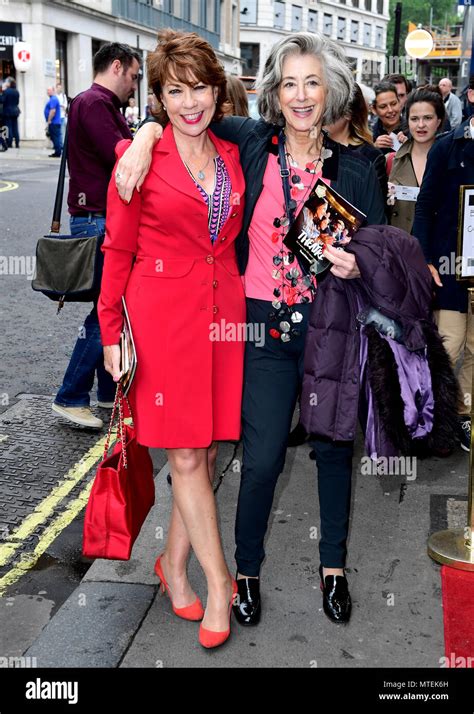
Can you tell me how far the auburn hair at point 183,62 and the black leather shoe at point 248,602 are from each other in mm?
1819

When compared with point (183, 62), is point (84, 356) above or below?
below

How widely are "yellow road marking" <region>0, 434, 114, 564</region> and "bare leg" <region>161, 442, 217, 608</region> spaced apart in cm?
89

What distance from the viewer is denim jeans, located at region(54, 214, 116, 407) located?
→ 4.96 metres

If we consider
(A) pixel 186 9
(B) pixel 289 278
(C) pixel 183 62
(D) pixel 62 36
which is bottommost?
(B) pixel 289 278

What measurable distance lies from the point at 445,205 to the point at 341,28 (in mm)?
76056

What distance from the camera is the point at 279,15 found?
2547 inches

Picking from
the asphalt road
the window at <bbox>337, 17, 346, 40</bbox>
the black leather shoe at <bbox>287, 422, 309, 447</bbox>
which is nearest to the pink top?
the black leather shoe at <bbox>287, 422, 309, 447</bbox>

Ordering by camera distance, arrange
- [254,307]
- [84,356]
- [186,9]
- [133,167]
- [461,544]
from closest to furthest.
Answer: [133,167] < [254,307] < [461,544] < [84,356] < [186,9]

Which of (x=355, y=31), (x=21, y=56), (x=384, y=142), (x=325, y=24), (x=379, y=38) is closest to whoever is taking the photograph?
(x=384, y=142)

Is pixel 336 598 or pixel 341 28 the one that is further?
pixel 341 28

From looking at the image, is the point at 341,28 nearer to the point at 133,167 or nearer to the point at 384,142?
the point at 384,142

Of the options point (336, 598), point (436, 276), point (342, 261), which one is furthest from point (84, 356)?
point (342, 261)

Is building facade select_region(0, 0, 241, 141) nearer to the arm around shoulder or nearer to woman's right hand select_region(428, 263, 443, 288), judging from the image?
woman's right hand select_region(428, 263, 443, 288)
